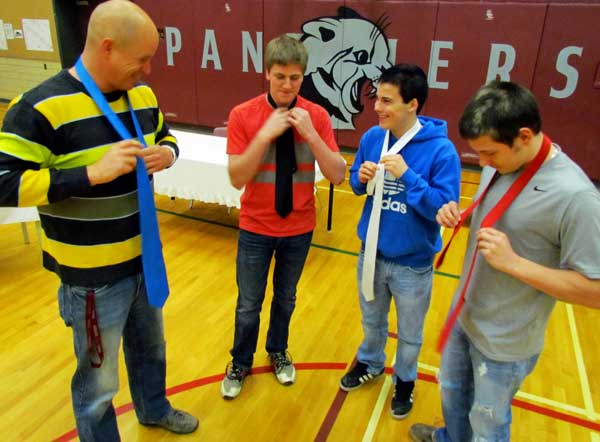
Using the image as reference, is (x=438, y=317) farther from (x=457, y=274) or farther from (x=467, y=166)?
(x=467, y=166)

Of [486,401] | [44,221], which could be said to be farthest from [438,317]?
[44,221]

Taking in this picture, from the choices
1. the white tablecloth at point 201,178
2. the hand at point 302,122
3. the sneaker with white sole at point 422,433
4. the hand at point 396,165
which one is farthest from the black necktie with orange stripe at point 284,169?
the white tablecloth at point 201,178

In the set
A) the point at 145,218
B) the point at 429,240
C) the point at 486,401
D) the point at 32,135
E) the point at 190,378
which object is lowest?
the point at 190,378

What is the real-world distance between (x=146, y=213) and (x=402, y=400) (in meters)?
1.72

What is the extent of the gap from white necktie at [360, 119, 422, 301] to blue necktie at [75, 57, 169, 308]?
0.98 meters

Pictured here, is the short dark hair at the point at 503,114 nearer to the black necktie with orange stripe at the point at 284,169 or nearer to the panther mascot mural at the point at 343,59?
the black necktie with orange stripe at the point at 284,169

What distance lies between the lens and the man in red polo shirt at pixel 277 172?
1.98 m

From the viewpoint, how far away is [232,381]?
101 inches

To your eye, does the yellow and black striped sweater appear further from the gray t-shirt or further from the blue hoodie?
the gray t-shirt

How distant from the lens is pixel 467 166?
7234mm

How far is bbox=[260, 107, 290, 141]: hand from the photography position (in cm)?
195

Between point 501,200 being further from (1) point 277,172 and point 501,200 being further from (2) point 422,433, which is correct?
(2) point 422,433

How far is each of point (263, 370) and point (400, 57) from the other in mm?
5938

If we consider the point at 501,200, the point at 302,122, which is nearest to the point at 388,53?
the point at 302,122
